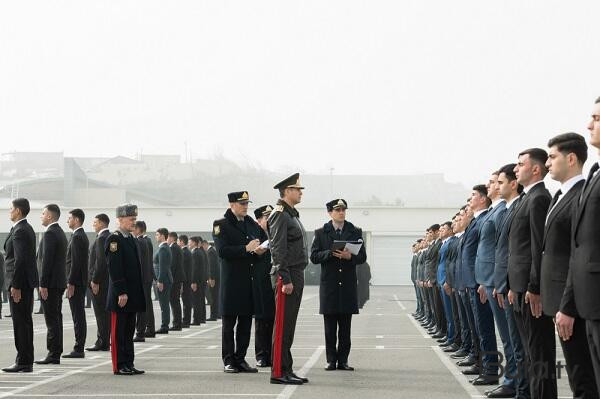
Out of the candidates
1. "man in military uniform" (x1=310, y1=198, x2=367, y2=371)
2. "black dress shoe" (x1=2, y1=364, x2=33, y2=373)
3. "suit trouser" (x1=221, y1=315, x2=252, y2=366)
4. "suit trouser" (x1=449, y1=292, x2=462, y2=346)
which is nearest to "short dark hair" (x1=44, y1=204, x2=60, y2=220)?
"black dress shoe" (x1=2, y1=364, x2=33, y2=373)

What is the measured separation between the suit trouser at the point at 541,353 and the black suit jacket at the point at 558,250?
1395 millimetres

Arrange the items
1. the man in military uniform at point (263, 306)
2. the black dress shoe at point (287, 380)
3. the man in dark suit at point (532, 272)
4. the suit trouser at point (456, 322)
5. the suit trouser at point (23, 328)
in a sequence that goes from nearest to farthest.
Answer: the man in dark suit at point (532, 272) → the black dress shoe at point (287, 380) → the suit trouser at point (23, 328) → the man in military uniform at point (263, 306) → the suit trouser at point (456, 322)

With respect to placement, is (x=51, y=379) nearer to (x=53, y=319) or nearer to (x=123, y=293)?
(x=123, y=293)

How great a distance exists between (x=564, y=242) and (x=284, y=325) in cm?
520

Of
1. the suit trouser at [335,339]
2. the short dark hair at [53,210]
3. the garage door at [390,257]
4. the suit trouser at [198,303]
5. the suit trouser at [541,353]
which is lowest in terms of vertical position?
the garage door at [390,257]

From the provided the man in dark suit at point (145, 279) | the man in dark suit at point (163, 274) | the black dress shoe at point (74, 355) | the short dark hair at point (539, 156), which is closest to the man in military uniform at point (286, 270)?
the short dark hair at point (539, 156)

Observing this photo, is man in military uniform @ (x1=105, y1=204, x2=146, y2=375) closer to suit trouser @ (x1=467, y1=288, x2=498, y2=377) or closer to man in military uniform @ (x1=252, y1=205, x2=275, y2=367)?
man in military uniform @ (x1=252, y1=205, x2=275, y2=367)

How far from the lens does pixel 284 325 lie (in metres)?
12.9

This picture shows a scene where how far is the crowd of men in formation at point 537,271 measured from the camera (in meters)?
7.07

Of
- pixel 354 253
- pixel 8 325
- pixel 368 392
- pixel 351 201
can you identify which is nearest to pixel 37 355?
pixel 354 253

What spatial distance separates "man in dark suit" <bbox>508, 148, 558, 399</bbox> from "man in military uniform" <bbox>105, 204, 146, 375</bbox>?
5404mm

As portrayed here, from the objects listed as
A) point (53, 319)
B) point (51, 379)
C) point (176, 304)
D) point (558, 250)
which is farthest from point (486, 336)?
point (176, 304)

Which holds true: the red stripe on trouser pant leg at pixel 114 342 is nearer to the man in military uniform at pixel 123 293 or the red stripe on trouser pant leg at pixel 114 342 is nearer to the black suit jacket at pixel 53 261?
the man in military uniform at pixel 123 293

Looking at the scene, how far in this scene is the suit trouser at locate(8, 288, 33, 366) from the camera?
14016 millimetres
